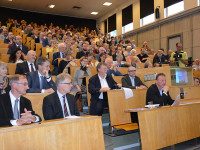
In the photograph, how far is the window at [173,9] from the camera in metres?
9.37

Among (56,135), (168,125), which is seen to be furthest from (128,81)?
(56,135)

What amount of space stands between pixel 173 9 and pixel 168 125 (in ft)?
28.6

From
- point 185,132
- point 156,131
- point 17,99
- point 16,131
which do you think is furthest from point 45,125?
point 185,132

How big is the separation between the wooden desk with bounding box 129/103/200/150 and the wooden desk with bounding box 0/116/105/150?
0.70 m

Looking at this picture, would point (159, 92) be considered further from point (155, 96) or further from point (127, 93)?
point (127, 93)

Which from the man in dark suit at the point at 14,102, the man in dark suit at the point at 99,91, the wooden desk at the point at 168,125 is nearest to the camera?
the man in dark suit at the point at 14,102

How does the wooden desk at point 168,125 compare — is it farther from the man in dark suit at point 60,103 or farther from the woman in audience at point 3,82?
the woman in audience at point 3,82

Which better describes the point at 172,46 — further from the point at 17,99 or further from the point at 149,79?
the point at 17,99

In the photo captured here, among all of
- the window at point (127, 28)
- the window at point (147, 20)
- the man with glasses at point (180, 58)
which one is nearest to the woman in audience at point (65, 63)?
the man with glasses at point (180, 58)

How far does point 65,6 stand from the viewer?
45.4 feet

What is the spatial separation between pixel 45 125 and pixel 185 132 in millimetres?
1891

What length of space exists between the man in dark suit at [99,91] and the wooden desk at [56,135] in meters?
1.33

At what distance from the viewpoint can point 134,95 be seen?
10.2 feet

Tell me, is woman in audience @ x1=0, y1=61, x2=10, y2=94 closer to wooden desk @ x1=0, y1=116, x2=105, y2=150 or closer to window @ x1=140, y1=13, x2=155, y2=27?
wooden desk @ x1=0, y1=116, x2=105, y2=150
